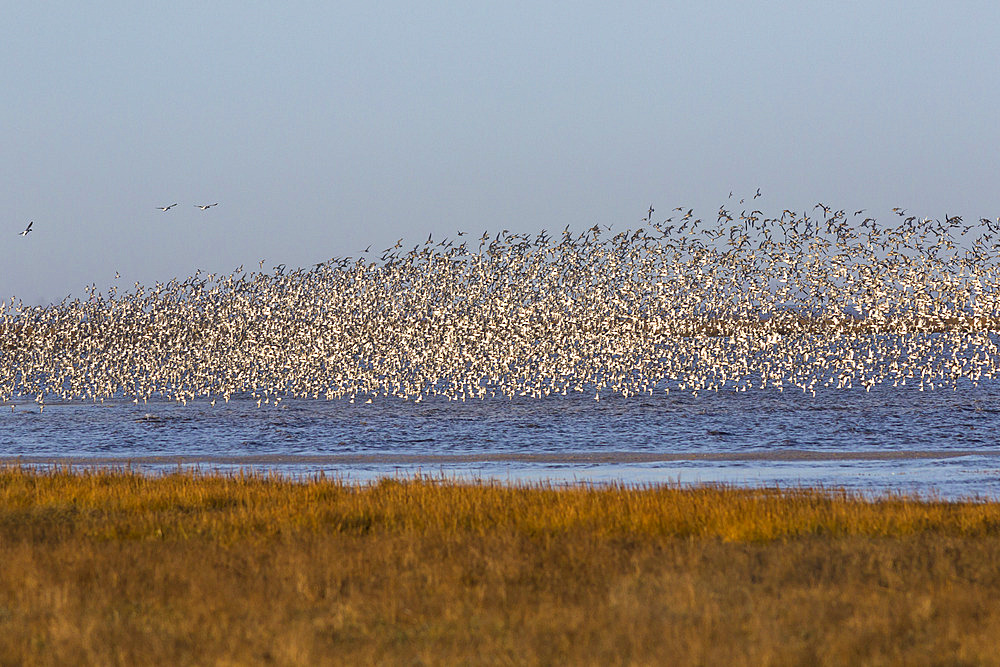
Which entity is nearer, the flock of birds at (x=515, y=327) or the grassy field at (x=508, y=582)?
the grassy field at (x=508, y=582)

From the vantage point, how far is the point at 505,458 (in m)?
28.7

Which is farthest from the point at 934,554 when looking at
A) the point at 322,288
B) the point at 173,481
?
the point at 322,288

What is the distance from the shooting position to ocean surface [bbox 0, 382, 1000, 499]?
2367 cm

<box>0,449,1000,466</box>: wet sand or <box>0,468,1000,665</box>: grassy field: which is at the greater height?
<box>0,468,1000,665</box>: grassy field

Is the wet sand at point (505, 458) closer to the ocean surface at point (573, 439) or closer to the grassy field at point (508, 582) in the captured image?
the ocean surface at point (573, 439)

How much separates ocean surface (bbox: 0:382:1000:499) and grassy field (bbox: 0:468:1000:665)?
5651 millimetres

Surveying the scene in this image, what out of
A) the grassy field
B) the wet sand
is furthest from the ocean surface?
the grassy field

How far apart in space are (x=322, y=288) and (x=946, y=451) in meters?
74.4

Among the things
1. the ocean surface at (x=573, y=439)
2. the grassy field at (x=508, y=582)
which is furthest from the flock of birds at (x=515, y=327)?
the grassy field at (x=508, y=582)

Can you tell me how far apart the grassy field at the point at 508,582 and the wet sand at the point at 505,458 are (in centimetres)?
1171

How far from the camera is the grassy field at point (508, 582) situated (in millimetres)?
7258

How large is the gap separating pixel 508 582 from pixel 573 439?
2500cm

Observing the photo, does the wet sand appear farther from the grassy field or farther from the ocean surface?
the grassy field

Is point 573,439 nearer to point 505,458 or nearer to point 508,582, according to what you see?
point 505,458
